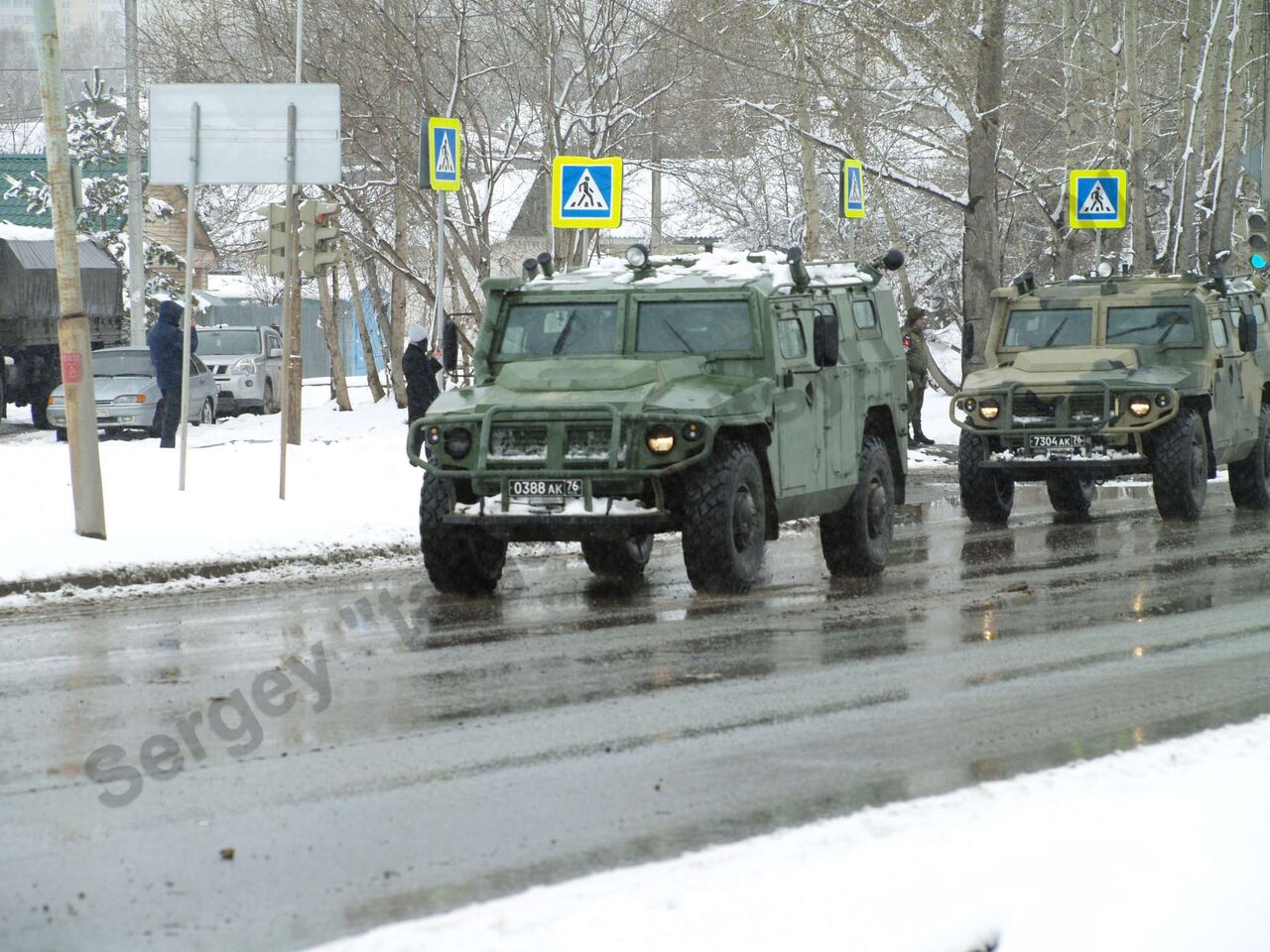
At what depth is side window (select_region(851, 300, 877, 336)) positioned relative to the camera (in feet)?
44.5

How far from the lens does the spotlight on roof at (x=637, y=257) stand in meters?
12.3

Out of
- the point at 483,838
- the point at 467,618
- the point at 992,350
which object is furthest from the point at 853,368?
the point at 483,838

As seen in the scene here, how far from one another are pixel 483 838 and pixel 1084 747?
250 centimetres

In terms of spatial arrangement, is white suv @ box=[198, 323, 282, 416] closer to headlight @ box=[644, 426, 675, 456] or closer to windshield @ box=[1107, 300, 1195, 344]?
windshield @ box=[1107, 300, 1195, 344]

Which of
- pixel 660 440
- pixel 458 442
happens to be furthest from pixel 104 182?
pixel 660 440

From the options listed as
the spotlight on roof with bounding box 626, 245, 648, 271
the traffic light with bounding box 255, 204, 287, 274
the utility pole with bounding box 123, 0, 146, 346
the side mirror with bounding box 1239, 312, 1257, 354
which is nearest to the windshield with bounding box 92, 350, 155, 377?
the utility pole with bounding box 123, 0, 146, 346

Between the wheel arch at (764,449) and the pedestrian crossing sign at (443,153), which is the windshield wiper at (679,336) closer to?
the wheel arch at (764,449)

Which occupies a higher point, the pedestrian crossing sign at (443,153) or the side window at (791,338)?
the pedestrian crossing sign at (443,153)

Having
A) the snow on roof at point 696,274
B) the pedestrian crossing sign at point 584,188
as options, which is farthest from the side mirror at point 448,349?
the pedestrian crossing sign at point 584,188

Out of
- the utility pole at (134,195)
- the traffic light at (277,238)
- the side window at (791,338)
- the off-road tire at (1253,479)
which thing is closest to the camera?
the side window at (791,338)

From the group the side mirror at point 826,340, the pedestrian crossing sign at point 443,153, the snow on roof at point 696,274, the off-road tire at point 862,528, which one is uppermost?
the pedestrian crossing sign at point 443,153

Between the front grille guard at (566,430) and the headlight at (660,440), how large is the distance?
5 centimetres

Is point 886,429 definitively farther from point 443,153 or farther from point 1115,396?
point 443,153

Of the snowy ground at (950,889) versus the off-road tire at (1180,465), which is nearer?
the snowy ground at (950,889)
